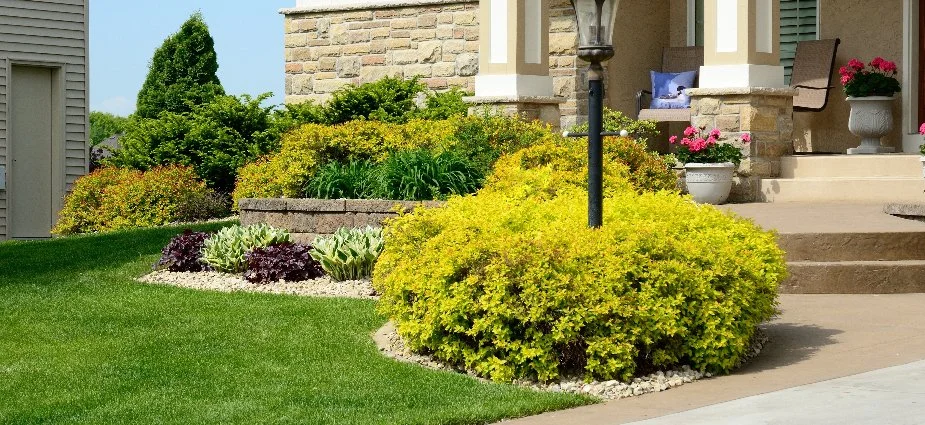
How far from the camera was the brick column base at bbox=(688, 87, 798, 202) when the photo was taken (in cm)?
1213

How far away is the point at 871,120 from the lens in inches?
543

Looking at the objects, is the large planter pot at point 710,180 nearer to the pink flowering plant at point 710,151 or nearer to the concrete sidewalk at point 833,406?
the pink flowering plant at point 710,151

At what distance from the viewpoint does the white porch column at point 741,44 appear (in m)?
12.0

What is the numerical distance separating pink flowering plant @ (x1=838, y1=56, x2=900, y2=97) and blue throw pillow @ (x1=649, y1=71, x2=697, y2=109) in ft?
5.62

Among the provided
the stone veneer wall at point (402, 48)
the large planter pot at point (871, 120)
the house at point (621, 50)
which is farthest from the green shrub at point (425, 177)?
the large planter pot at point (871, 120)

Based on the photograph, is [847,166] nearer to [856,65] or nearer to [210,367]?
[856,65]

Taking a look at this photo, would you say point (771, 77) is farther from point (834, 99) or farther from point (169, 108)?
point (169, 108)

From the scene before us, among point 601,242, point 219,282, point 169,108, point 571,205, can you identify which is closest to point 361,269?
point 219,282

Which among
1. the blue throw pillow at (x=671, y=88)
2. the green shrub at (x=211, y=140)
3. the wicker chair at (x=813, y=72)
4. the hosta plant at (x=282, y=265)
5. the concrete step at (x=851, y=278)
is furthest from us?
the green shrub at (x=211, y=140)

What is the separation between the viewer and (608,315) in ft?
20.4

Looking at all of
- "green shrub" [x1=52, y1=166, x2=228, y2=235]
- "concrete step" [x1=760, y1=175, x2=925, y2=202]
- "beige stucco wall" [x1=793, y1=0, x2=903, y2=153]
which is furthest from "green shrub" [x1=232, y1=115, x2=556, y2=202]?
"beige stucco wall" [x1=793, y1=0, x2=903, y2=153]

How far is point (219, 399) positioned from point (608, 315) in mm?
1902

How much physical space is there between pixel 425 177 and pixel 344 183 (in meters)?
0.88

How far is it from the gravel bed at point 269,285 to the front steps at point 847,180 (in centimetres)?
486
